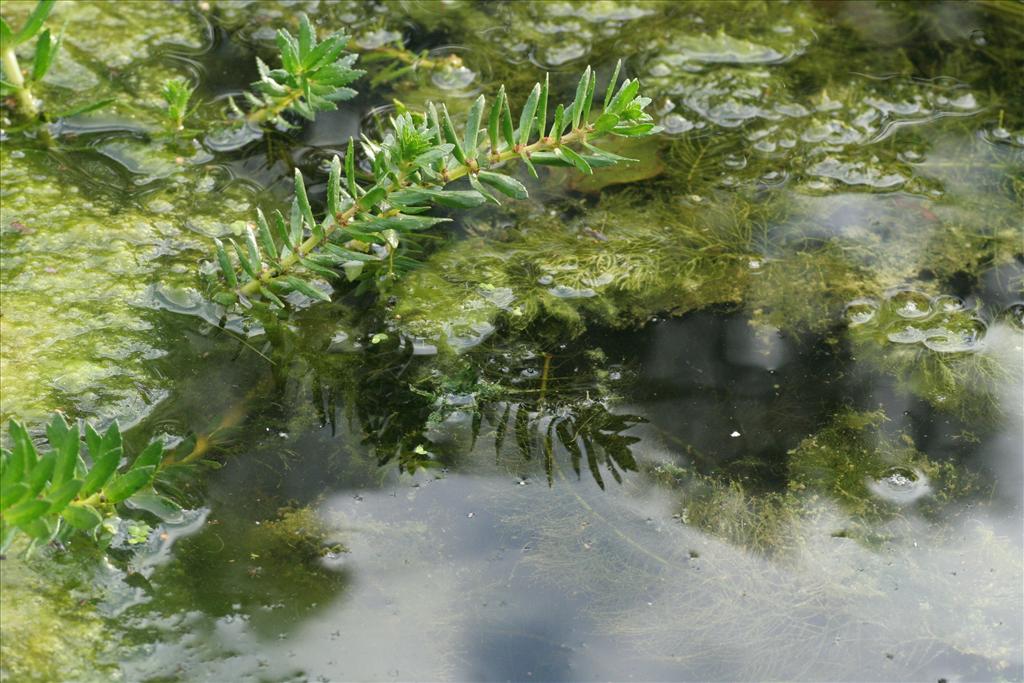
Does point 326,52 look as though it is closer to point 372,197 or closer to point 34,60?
point 372,197

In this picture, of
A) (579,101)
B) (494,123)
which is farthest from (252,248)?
(579,101)

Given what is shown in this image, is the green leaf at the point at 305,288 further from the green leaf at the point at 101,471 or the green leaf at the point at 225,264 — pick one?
the green leaf at the point at 101,471

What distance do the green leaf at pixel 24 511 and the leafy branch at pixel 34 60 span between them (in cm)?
144

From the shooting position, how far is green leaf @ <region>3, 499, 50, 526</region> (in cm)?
180

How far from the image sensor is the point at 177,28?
3389 mm

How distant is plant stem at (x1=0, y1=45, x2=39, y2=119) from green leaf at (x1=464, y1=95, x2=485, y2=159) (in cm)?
138

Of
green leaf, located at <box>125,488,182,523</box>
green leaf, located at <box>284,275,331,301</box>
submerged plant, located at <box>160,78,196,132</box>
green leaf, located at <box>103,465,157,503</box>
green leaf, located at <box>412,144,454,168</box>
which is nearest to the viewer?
green leaf, located at <box>103,465,157,503</box>

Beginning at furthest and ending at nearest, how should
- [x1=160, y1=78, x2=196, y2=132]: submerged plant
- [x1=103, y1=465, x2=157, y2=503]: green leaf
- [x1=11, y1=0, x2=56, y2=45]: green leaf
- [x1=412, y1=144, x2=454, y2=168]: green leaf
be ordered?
[x1=160, y1=78, x2=196, y2=132]: submerged plant
[x1=11, y1=0, x2=56, y2=45]: green leaf
[x1=412, y1=144, x2=454, y2=168]: green leaf
[x1=103, y1=465, x2=157, y2=503]: green leaf

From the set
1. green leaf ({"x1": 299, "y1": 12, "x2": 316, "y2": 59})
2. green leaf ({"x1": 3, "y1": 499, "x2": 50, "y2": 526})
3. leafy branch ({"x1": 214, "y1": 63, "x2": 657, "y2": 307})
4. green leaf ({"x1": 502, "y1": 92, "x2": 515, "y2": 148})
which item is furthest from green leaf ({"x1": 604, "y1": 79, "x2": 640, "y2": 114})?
green leaf ({"x1": 3, "y1": 499, "x2": 50, "y2": 526})

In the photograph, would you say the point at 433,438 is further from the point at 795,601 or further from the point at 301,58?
the point at 301,58

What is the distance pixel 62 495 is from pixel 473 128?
122cm

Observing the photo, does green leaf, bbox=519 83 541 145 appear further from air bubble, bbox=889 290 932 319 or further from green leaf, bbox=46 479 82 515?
green leaf, bbox=46 479 82 515

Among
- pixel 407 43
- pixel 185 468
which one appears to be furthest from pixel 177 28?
pixel 185 468

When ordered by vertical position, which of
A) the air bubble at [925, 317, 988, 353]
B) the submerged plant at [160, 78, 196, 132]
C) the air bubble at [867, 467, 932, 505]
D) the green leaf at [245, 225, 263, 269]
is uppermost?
the submerged plant at [160, 78, 196, 132]
